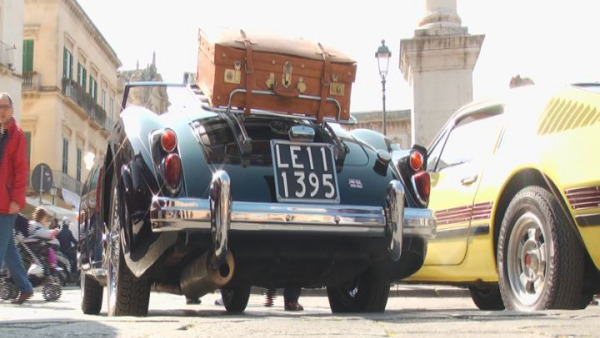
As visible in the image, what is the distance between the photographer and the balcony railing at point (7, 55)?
31.5 m

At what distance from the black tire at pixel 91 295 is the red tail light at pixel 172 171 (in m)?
2.49

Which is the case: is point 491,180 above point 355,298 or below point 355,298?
above

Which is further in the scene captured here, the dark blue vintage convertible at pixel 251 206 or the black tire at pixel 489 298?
the black tire at pixel 489 298

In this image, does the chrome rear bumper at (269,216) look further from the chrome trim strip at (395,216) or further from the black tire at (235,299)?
the black tire at (235,299)

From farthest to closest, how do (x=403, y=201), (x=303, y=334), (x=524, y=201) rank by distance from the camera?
(x=524, y=201) → (x=403, y=201) → (x=303, y=334)

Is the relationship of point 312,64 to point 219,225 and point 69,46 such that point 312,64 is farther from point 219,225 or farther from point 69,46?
point 69,46

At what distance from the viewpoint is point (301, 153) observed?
201 inches

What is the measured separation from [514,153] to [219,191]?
2.27 metres

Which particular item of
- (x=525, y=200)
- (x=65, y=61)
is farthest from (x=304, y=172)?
(x=65, y=61)

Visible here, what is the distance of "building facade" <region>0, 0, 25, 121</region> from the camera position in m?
31.4

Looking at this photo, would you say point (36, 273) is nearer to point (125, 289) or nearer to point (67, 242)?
point (125, 289)

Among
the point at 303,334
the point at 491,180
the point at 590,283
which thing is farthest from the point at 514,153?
the point at 303,334

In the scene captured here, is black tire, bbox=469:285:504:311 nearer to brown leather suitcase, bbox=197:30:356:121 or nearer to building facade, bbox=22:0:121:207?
brown leather suitcase, bbox=197:30:356:121

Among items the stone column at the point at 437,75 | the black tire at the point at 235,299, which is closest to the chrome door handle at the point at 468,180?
the black tire at the point at 235,299
